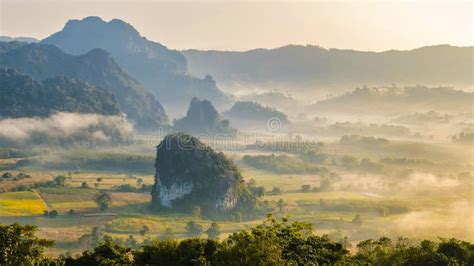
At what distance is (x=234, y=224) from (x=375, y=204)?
43284 mm

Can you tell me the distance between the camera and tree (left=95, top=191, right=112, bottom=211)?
6107 inches

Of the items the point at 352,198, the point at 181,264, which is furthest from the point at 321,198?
the point at 181,264

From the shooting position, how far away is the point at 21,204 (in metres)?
157

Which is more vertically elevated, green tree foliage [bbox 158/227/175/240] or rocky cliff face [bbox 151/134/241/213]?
rocky cliff face [bbox 151/134/241/213]

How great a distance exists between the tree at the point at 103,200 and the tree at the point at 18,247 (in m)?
100.0

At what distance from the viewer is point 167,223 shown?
147m

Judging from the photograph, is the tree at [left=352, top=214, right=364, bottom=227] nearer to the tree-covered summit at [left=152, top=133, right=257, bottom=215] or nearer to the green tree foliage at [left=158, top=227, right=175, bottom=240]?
the tree-covered summit at [left=152, top=133, right=257, bottom=215]

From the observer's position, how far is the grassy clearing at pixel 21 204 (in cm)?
14775

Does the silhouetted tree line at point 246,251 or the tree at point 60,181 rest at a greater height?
the tree at point 60,181

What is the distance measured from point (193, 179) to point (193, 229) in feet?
130

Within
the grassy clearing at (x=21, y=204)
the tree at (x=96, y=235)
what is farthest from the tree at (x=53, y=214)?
the tree at (x=96, y=235)

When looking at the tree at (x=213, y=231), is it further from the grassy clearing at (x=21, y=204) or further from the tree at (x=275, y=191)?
the tree at (x=275, y=191)

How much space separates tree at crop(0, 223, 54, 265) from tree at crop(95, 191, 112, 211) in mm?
99984

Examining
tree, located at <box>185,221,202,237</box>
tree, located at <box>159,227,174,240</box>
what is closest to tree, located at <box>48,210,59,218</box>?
tree, located at <box>159,227,174,240</box>
